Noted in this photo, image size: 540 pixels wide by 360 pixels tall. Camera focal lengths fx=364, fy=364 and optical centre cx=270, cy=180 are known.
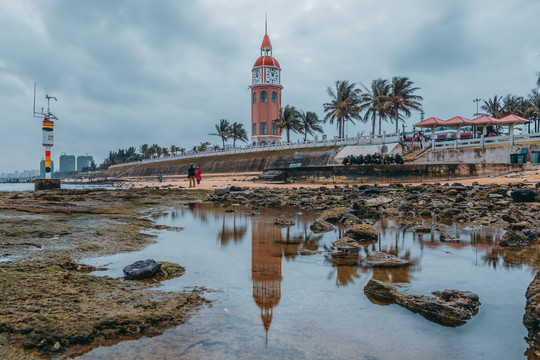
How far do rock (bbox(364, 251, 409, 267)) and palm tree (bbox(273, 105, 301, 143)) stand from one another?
58.9 meters

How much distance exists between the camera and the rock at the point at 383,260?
425cm

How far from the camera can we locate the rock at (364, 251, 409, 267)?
4.25m

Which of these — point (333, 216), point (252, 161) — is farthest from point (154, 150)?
point (333, 216)

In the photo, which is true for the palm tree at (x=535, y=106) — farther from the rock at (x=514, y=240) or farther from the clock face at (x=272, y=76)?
the rock at (x=514, y=240)

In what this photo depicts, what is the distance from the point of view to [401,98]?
44906 mm

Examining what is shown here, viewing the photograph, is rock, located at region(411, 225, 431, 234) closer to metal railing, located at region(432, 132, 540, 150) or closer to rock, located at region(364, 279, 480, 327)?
rock, located at region(364, 279, 480, 327)

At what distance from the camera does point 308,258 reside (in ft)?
15.0

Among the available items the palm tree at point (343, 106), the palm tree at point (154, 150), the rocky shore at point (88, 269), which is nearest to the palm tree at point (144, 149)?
the palm tree at point (154, 150)

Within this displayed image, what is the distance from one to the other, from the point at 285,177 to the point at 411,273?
890 inches

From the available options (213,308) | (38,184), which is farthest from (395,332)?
(38,184)

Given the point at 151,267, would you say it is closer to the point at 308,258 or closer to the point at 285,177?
the point at 308,258

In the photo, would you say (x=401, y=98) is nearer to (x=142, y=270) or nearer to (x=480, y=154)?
(x=480, y=154)

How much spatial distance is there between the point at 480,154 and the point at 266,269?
26147 millimetres

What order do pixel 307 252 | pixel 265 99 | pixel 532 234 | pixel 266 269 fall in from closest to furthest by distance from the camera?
pixel 266 269
pixel 307 252
pixel 532 234
pixel 265 99
